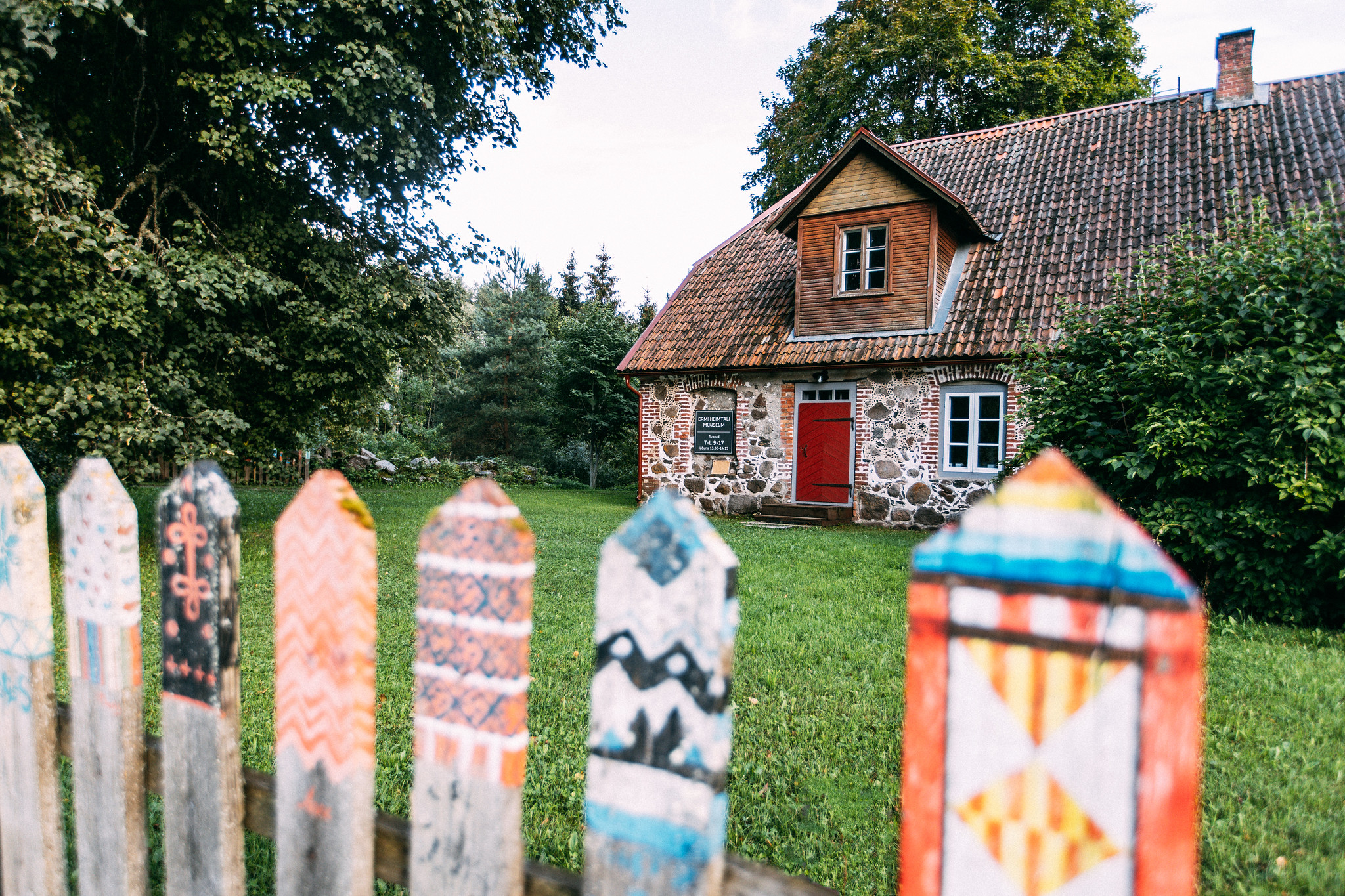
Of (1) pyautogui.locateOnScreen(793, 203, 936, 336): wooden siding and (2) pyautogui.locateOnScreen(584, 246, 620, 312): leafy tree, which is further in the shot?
(2) pyautogui.locateOnScreen(584, 246, 620, 312): leafy tree

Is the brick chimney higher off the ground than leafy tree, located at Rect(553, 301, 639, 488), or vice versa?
the brick chimney

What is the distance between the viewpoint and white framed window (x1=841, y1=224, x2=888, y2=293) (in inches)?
496

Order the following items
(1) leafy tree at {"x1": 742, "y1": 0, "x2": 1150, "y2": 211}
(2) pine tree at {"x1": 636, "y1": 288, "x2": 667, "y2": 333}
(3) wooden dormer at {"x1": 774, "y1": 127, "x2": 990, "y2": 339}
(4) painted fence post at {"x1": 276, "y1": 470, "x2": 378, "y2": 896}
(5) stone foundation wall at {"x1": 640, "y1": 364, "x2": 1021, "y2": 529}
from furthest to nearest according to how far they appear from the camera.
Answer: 1. (2) pine tree at {"x1": 636, "y1": 288, "x2": 667, "y2": 333}
2. (1) leafy tree at {"x1": 742, "y1": 0, "x2": 1150, "y2": 211}
3. (3) wooden dormer at {"x1": 774, "y1": 127, "x2": 990, "y2": 339}
4. (5) stone foundation wall at {"x1": 640, "y1": 364, "x2": 1021, "y2": 529}
5. (4) painted fence post at {"x1": 276, "y1": 470, "x2": 378, "y2": 896}

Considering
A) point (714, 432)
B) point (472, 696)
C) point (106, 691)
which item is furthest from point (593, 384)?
point (472, 696)

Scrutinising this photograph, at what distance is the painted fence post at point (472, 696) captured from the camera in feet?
3.58

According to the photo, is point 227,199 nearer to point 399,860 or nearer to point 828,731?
point 828,731

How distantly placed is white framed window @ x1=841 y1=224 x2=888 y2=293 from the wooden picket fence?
482 inches

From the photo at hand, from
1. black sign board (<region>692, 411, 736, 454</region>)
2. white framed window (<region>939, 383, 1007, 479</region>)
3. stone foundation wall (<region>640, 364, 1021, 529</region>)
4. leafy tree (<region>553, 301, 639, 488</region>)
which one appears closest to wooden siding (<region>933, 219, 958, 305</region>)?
stone foundation wall (<region>640, 364, 1021, 529</region>)

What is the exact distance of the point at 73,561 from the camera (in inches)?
62.5

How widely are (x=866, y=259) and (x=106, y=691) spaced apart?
12625mm

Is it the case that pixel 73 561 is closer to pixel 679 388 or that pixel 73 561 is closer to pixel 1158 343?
pixel 1158 343

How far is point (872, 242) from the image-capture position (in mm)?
12766

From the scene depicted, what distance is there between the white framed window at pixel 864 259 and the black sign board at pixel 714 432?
3.20 metres

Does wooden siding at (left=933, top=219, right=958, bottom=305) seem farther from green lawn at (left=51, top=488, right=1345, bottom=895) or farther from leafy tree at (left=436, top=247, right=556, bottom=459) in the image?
leafy tree at (left=436, top=247, right=556, bottom=459)
